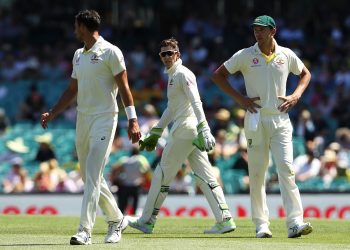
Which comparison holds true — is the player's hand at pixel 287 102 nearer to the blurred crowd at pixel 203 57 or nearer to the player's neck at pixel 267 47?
the player's neck at pixel 267 47

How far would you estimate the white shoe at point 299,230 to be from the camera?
A: 1225cm

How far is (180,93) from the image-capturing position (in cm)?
1329

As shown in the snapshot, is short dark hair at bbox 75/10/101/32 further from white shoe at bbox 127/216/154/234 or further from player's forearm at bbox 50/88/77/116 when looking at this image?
white shoe at bbox 127/216/154/234

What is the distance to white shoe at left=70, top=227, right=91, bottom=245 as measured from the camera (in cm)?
1115

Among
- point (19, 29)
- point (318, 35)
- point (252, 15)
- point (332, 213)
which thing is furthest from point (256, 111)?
point (19, 29)

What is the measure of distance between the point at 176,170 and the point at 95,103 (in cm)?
234

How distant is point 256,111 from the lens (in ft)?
40.9

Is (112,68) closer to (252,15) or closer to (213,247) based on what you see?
(213,247)

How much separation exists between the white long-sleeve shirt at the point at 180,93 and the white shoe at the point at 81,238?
2.33m

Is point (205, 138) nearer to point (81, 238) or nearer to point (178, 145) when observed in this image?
point (178, 145)

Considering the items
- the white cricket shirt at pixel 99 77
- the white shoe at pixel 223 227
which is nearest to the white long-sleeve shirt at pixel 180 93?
the white shoe at pixel 223 227

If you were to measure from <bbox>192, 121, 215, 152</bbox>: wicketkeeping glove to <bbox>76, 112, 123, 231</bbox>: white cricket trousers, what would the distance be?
1.48 meters

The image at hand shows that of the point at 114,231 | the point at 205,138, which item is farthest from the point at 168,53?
the point at 114,231

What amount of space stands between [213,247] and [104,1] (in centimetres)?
2329
